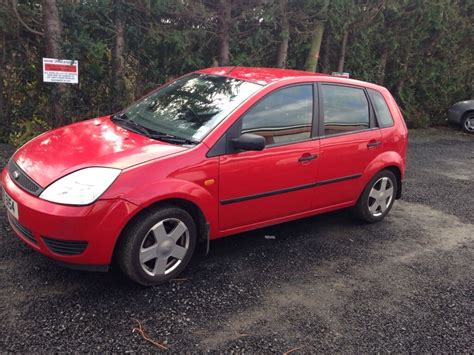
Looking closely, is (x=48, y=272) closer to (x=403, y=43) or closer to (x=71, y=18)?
(x=71, y=18)

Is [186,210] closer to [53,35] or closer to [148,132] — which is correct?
[148,132]

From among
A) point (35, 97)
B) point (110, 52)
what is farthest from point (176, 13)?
point (35, 97)

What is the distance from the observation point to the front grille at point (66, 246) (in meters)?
2.97

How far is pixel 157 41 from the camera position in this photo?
23.8ft

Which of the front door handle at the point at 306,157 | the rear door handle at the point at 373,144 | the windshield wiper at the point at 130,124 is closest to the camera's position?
the windshield wiper at the point at 130,124

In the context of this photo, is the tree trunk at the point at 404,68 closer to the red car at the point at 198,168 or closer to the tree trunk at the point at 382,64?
the tree trunk at the point at 382,64

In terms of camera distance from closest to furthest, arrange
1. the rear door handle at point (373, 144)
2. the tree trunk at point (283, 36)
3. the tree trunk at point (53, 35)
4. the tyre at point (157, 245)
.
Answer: the tyre at point (157, 245) → the rear door handle at point (373, 144) → the tree trunk at point (53, 35) → the tree trunk at point (283, 36)

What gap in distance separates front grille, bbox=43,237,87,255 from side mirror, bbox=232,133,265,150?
1344mm

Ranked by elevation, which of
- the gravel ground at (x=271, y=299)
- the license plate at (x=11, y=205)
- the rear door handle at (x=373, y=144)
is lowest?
the gravel ground at (x=271, y=299)

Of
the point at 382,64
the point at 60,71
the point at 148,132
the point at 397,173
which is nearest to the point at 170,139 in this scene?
the point at 148,132

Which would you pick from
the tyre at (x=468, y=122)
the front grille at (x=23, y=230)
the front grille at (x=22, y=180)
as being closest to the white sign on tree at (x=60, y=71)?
the front grille at (x=22, y=180)

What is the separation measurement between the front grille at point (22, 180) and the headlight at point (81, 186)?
8 cm

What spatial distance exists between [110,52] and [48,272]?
4.67 metres

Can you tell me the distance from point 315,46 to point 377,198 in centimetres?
525
